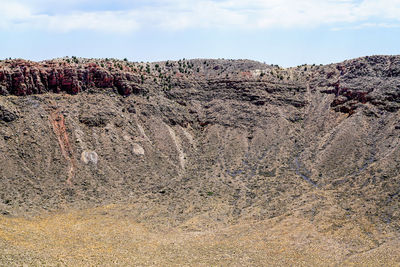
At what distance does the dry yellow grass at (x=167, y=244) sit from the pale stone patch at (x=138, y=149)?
15.4m

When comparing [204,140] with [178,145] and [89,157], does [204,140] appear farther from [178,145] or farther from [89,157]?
[89,157]

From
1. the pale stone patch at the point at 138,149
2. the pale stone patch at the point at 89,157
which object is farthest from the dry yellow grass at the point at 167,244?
the pale stone patch at the point at 138,149

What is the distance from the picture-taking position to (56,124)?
203 feet

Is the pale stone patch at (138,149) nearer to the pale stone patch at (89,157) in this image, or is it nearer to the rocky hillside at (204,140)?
the rocky hillside at (204,140)

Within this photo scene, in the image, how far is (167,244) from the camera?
142 feet

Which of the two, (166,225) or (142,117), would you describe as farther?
(142,117)

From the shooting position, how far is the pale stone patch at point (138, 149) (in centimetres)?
6456

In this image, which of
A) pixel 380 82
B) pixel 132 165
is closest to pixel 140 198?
pixel 132 165

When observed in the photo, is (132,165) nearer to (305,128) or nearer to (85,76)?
(85,76)

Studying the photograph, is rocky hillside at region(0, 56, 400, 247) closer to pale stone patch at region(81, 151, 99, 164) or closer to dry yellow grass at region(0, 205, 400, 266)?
pale stone patch at region(81, 151, 99, 164)

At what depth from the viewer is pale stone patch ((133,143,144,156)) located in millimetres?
64562

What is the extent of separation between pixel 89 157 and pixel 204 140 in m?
23.1

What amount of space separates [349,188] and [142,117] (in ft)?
125

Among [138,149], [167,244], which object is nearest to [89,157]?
[138,149]
